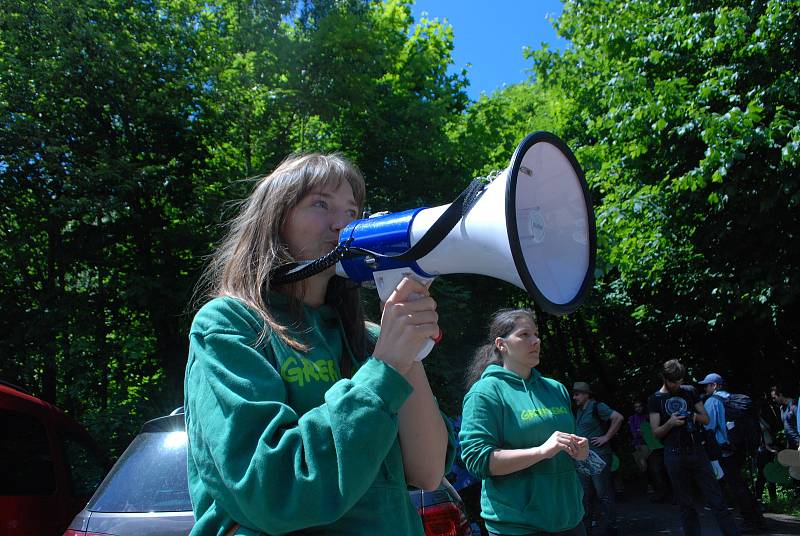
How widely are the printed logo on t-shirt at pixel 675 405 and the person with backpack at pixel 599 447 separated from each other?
67.2 inches

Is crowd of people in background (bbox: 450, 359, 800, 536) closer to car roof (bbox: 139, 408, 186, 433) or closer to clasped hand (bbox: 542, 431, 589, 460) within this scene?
clasped hand (bbox: 542, 431, 589, 460)

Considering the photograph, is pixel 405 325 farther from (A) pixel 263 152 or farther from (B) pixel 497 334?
(A) pixel 263 152

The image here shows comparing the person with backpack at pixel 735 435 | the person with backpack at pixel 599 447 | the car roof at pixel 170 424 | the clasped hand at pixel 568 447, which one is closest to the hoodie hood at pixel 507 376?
the clasped hand at pixel 568 447

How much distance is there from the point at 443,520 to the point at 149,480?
143 centimetres

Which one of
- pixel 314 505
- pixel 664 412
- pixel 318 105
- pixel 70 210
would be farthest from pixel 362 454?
pixel 318 105

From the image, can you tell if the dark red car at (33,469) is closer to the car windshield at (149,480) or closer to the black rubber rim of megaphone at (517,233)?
the car windshield at (149,480)

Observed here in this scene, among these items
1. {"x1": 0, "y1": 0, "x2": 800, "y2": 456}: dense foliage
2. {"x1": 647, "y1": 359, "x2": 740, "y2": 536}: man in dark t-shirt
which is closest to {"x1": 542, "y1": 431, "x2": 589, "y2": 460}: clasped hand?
{"x1": 647, "y1": 359, "x2": 740, "y2": 536}: man in dark t-shirt

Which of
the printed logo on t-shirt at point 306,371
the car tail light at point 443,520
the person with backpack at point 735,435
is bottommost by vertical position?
the person with backpack at point 735,435

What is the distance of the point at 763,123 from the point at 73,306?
29.7 ft

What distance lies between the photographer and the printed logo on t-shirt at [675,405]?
260 inches

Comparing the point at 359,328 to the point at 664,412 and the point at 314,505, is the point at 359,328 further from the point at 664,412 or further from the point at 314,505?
the point at 664,412

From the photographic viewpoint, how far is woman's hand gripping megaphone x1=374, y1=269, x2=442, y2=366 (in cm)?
137

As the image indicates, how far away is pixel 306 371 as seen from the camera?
147 centimetres

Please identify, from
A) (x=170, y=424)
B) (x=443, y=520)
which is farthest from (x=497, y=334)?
(x=170, y=424)
